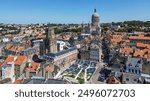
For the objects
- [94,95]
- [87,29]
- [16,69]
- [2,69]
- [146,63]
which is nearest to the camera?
[94,95]

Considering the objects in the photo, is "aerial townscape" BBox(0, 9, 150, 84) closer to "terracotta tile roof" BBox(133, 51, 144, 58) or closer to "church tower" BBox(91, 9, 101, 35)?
"terracotta tile roof" BBox(133, 51, 144, 58)

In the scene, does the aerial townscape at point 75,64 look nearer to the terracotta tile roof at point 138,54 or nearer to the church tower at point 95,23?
the terracotta tile roof at point 138,54

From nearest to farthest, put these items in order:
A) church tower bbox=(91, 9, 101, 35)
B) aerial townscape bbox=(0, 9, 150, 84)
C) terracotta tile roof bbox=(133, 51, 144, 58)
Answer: aerial townscape bbox=(0, 9, 150, 84) → terracotta tile roof bbox=(133, 51, 144, 58) → church tower bbox=(91, 9, 101, 35)

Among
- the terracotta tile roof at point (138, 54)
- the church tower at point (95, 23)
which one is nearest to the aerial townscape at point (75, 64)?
the terracotta tile roof at point (138, 54)

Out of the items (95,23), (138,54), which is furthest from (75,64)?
(95,23)

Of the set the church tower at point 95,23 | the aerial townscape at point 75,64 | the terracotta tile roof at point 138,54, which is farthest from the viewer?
the church tower at point 95,23

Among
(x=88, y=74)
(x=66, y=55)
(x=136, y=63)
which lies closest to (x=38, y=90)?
(x=136, y=63)

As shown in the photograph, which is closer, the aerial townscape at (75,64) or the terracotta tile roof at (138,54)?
the aerial townscape at (75,64)

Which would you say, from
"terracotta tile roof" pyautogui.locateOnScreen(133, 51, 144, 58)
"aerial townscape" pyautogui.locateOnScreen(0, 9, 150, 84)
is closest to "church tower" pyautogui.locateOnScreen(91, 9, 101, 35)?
"aerial townscape" pyautogui.locateOnScreen(0, 9, 150, 84)

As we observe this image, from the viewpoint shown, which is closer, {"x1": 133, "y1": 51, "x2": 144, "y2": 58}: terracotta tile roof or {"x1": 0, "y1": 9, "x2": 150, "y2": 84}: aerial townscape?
{"x1": 0, "y1": 9, "x2": 150, "y2": 84}: aerial townscape

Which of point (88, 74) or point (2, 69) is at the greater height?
point (2, 69)

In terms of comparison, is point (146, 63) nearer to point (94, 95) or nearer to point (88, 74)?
point (88, 74)
